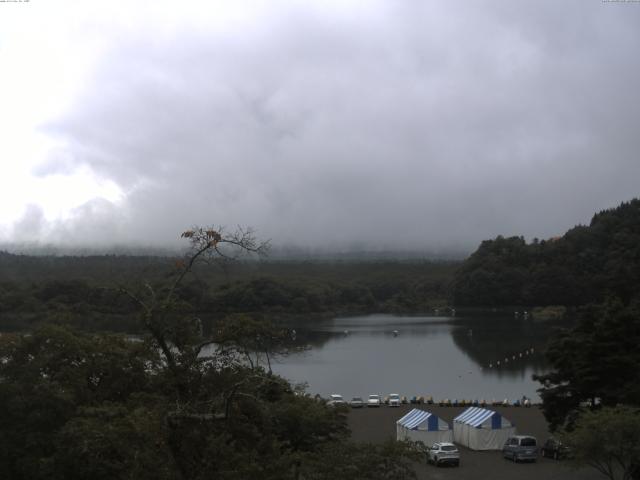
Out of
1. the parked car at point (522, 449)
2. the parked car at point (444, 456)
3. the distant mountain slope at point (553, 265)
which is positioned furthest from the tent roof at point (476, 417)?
the distant mountain slope at point (553, 265)

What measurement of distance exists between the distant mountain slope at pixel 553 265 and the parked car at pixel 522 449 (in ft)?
232

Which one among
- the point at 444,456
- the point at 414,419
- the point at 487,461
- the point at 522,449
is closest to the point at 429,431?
the point at 414,419

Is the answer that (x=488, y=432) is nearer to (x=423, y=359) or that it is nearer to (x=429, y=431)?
(x=429, y=431)

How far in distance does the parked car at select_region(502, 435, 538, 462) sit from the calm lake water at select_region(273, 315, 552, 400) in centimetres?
1025

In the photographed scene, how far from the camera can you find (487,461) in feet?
71.0

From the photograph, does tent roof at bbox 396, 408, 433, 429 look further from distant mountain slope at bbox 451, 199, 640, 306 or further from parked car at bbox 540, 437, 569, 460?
distant mountain slope at bbox 451, 199, 640, 306

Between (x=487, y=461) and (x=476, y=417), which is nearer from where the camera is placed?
(x=487, y=461)

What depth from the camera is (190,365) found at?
835 cm

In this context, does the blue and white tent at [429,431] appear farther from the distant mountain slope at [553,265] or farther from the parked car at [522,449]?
the distant mountain slope at [553,265]

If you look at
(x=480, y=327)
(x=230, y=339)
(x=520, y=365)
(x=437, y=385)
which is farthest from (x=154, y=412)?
(x=480, y=327)

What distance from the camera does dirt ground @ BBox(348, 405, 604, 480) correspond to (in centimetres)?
1959

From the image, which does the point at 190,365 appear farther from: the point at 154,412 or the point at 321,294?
the point at 321,294

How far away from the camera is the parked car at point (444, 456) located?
2066 cm

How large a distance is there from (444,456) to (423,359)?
3485 centimetres
